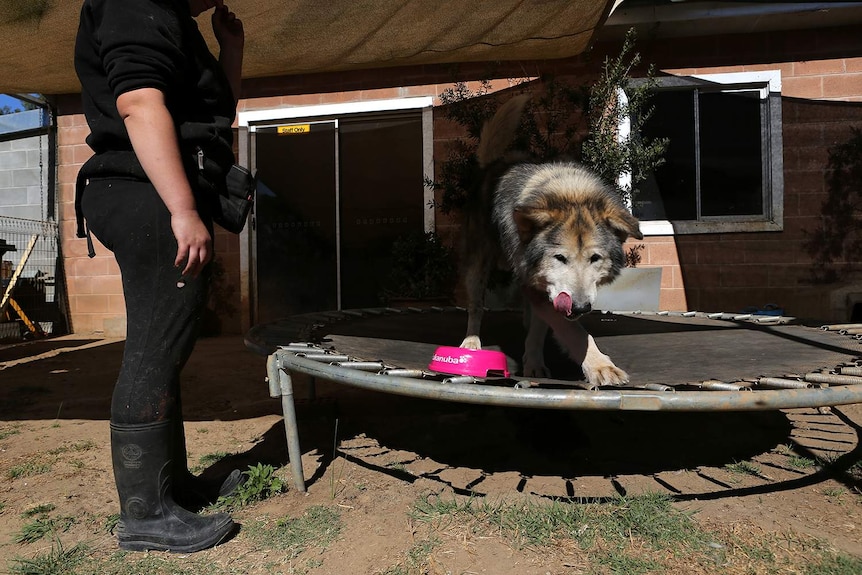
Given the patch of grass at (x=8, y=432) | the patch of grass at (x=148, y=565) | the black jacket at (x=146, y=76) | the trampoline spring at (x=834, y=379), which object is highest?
the black jacket at (x=146, y=76)

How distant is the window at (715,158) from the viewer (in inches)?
234

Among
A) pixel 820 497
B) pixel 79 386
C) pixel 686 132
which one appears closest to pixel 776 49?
pixel 686 132

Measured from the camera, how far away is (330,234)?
23.2 ft

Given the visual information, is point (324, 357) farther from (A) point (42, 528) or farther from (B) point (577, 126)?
(B) point (577, 126)

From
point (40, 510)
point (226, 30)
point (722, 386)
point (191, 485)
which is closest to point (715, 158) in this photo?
point (722, 386)

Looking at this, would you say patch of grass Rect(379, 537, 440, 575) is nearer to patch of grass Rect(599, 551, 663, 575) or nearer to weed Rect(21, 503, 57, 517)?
patch of grass Rect(599, 551, 663, 575)

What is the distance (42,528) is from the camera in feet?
6.02

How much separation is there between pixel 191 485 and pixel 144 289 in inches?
33.0

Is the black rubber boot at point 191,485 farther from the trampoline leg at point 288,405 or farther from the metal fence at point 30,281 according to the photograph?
the metal fence at point 30,281

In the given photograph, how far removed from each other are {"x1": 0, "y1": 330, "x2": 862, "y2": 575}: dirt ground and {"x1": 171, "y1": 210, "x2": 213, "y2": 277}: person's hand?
919 millimetres

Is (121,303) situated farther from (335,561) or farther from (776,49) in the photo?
(776,49)

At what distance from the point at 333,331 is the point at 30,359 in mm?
3782

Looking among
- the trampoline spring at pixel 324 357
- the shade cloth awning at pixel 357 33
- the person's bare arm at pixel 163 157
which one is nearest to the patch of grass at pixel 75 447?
the trampoline spring at pixel 324 357

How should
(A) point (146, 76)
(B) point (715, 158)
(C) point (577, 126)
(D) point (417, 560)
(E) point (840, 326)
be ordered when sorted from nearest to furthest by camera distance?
1. (A) point (146, 76)
2. (D) point (417, 560)
3. (E) point (840, 326)
4. (C) point (577, 126)
5. (B) point (715, 158)
